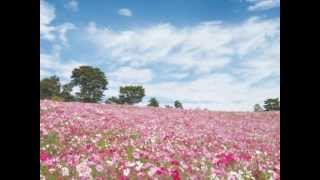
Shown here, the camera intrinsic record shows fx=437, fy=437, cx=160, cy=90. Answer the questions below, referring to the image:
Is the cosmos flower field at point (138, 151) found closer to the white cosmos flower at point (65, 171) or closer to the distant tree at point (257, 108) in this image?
the white cosmos flower at point (65, 171)

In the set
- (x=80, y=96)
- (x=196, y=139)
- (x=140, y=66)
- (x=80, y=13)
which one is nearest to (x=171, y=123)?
(x=196, y=139)

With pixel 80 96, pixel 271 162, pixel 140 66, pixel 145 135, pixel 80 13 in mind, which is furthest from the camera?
pixel 80 96

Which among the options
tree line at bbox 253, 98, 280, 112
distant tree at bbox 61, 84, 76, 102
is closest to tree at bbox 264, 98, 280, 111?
tree line at bbox 253, 98, 280, 112

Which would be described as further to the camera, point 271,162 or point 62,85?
point 62,85

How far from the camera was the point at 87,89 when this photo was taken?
24.2 m

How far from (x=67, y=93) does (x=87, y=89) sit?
1283 mm

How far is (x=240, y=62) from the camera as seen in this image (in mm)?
11078

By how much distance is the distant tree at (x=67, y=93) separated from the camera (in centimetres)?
2230

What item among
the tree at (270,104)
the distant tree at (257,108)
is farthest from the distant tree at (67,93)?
the tree at (270,104)

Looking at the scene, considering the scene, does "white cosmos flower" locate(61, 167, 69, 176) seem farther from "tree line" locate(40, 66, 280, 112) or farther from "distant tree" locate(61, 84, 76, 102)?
"distant tree" locate(61, 84, 76, 102)

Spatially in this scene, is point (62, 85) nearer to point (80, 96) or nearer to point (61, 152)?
point (80, 96)
